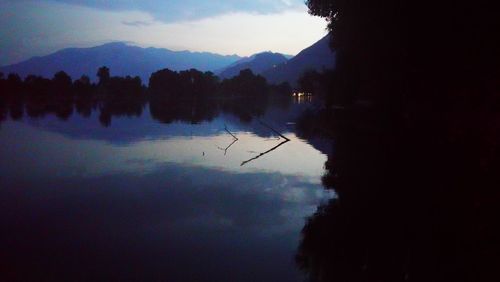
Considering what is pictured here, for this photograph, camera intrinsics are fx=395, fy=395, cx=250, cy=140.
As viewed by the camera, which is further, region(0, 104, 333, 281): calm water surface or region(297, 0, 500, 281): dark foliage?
region(297, 0, 500, 281): dark foliage

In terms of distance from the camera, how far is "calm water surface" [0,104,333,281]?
12.3 metres

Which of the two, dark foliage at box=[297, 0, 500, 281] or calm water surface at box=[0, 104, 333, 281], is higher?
dark foliage at box=[297, 0, 500, 281]

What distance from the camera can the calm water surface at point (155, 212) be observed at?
12312 mm

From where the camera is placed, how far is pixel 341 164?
28047 millimetres

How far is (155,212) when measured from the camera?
1762cm

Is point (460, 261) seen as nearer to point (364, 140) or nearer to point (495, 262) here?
point (495, 262)

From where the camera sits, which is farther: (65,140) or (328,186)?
(65,140)

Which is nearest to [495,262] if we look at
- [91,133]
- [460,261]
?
[460,261]

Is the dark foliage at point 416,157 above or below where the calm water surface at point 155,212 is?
above

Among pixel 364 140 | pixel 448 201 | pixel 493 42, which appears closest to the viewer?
pixel 448 201

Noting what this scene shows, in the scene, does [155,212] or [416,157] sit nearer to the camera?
[155,212]

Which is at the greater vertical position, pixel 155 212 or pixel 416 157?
pixel 416 157

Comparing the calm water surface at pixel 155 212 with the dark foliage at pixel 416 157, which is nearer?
the calm water surface at pixel 155 212

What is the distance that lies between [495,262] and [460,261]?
112 centimetres
